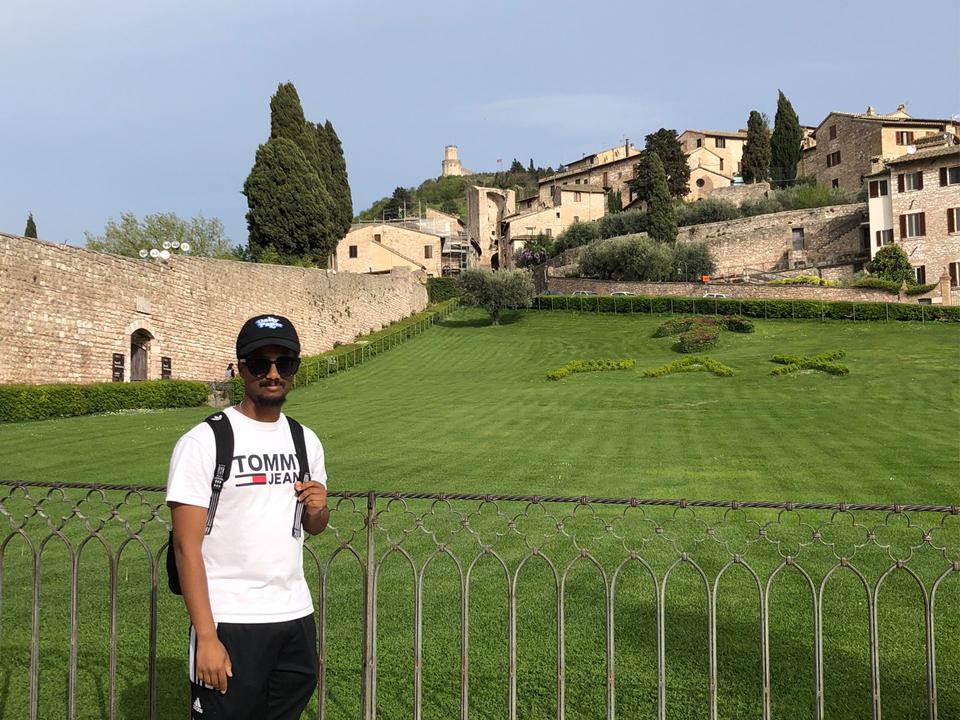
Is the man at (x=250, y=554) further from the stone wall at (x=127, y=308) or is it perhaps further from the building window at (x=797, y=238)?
the building window at (x=797, y=238)

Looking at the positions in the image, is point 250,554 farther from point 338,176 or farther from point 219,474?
point 338,176

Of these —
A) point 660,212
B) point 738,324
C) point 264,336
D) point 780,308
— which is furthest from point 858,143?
point 264,336

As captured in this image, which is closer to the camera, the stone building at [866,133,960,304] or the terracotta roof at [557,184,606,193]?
the stone building at [866,133,960,304]

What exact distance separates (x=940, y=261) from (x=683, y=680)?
50.1 m

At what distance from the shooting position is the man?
326cm

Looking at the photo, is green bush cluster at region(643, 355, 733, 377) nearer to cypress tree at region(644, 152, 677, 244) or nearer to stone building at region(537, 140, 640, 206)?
cypress tree at region(644, 152, 677, 244)

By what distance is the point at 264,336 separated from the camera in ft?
11.8

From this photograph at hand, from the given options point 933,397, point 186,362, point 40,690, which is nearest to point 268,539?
point 40,690

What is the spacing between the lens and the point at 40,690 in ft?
18.0

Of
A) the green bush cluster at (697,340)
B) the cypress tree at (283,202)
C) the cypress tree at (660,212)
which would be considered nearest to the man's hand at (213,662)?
the green bush cluster at (697,340)

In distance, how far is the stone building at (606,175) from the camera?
282ft

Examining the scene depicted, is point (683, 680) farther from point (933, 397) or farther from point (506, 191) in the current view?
point (506, 191)

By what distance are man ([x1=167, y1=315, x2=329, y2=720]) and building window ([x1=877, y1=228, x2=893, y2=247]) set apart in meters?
53.3

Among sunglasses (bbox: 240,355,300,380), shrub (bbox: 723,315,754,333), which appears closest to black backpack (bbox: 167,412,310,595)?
sunglasses (bbox: 240,355,300,380)
